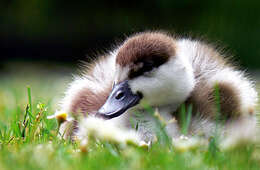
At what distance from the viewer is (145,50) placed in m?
2.20

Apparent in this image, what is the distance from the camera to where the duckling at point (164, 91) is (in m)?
2.19

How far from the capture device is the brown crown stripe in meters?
2.20

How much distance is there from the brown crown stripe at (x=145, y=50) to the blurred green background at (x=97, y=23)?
6.01 meters

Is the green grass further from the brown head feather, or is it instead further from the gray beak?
the brown head feather

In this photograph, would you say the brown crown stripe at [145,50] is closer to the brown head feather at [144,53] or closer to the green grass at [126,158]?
the brown head feather at [144,53]

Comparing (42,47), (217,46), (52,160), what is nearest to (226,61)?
(217,46)

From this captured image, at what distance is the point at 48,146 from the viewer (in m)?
1.76

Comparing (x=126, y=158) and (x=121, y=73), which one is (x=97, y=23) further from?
(x=126, y=158)

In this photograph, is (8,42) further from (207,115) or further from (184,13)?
(207,115)

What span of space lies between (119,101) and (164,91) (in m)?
0.23

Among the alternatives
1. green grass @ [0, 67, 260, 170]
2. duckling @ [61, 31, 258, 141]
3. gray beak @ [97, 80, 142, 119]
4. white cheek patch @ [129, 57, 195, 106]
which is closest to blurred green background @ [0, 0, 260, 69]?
duckling @ [61, 31, 258, 141]

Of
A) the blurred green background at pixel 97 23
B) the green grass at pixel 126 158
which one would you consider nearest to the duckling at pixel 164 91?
the green grass at pixel 126 158

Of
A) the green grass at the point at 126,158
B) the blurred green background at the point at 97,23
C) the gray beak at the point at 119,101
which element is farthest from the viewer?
the blurred green background at the point at 97,23

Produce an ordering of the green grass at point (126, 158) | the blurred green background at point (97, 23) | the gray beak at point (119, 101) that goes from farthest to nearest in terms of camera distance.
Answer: the blurred green background at point (97, 23)
the gray beak at point (119, 101)
the green grass at point (126, 158)
